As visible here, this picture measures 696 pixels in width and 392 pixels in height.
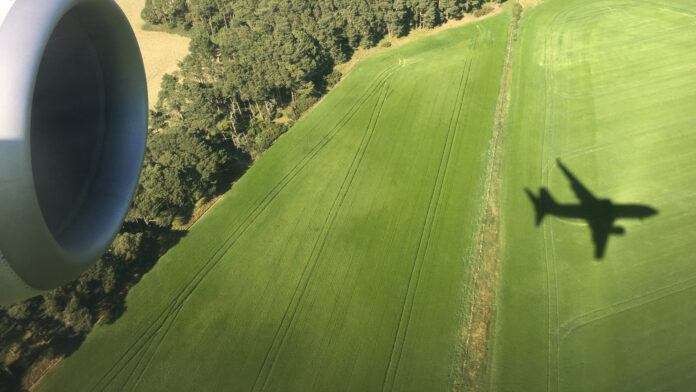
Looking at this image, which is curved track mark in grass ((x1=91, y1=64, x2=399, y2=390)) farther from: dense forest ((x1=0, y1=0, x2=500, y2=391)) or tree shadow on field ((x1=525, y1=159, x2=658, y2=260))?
tree shadow on field ((x1=525, y1=159, x2=658, y2=260))

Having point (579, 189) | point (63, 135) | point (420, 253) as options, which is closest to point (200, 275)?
point (420, 253)

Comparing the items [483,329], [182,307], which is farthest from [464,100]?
[182,307]

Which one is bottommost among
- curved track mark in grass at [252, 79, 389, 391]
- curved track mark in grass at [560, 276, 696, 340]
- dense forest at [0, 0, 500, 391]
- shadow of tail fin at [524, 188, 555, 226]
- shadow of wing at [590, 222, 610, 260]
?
curved track mark in grass at [560, 276, 696, 340]

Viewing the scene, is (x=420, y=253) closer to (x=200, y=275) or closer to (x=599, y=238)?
(x=599, y=238)

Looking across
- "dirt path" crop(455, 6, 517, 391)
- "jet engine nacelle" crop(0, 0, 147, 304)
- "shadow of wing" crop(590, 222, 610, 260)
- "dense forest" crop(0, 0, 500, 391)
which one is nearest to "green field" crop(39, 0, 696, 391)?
"dirt path" crop(455, 6, 517, 391)

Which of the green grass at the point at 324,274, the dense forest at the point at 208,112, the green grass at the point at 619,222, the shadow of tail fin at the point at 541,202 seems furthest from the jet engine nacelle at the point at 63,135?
the shadow of tail fin at the point at 541,202

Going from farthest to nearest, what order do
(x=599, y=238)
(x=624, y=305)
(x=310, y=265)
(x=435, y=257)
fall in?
1. (x=310, y=265)
2. (x=435, y=257)
3. (x=599, y=238)
4. (x=624, y=305)
